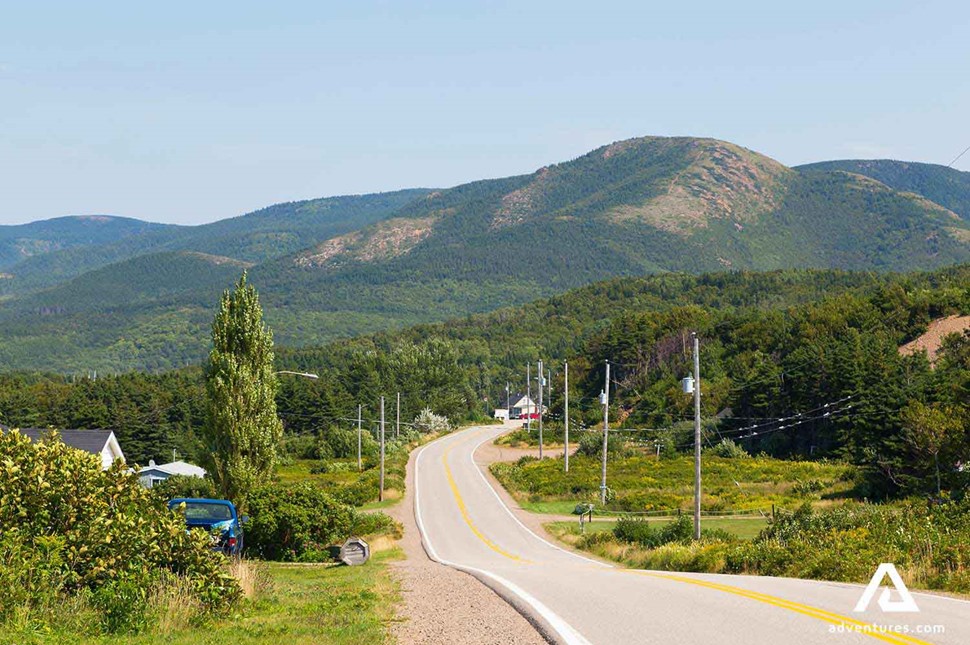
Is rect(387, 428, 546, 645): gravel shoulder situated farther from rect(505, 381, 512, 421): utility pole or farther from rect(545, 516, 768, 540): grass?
rect(505, 381, 512, 421): utility pole

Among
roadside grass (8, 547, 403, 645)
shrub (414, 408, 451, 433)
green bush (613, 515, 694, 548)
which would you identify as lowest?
shrub (414, 408, 451, 433)

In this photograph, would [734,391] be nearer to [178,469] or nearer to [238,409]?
[178,469]

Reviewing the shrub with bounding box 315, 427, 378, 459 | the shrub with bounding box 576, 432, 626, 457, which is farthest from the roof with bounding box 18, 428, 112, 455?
the shrub with bounding box 576, 432, 626, 457

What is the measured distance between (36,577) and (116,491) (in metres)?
2.10

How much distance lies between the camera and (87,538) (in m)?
14.3

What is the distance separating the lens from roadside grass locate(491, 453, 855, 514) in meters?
65.1

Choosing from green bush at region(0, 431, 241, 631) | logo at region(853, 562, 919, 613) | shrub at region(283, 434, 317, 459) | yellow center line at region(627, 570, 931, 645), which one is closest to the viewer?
yellow center line at region(627, 570, 931, 645)

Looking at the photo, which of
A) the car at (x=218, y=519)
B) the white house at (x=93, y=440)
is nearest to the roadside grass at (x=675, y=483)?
the white house at (x=93, y=440)

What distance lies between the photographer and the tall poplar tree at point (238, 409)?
36.5m

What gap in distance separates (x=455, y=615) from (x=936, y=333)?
4008 inches

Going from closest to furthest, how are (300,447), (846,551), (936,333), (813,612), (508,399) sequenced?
(813,612)
(846,551)
(936,333)
(300,447)
(508,399)

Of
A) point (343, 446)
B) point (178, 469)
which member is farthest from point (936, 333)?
point (178, 469)

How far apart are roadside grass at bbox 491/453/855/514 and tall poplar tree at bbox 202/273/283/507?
102ft

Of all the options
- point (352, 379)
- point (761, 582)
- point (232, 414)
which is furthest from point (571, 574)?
point (352, 379)
